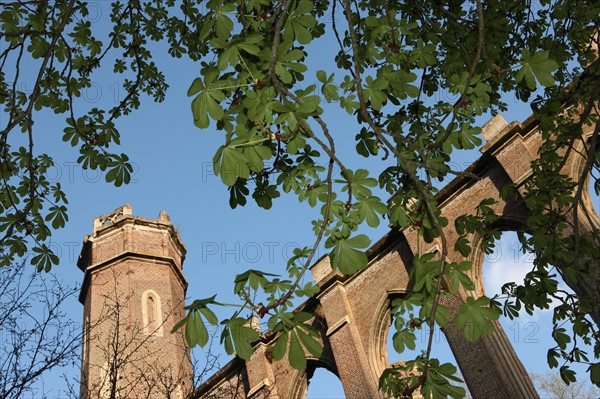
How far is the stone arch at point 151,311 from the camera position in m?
20.5

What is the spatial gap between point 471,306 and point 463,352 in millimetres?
11799

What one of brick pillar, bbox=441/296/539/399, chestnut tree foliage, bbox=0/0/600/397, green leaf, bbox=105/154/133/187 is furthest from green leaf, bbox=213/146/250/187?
brick pillar, bbox=441/296/539/399

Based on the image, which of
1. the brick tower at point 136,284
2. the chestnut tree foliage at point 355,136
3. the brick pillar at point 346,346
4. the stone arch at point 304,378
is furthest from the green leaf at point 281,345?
the brick tower at point 136,284

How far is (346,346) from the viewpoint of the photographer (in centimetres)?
1659

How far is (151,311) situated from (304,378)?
5.65 metres

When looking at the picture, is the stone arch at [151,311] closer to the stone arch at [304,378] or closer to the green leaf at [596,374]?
the stone arch at [304,378]

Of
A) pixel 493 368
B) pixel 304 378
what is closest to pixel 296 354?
pixel 493 368

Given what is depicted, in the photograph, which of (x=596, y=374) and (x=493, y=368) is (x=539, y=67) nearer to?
(x=596, y=374)

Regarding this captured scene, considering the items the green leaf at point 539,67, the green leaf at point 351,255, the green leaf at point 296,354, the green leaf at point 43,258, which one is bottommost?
the green leaf at point 296,354

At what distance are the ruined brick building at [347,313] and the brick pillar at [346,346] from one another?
3cm

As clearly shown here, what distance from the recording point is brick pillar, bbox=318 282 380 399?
1575cm

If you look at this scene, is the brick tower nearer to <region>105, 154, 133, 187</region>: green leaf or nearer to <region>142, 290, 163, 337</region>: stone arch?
<region>142, 290, 163, 337</region>: stone arch

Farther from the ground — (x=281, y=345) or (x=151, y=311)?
(x=151, y=311)

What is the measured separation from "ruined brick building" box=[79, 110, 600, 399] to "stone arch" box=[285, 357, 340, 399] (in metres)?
0.03
